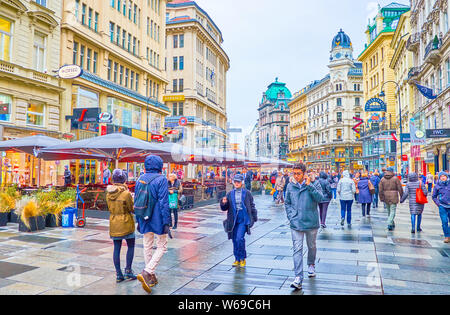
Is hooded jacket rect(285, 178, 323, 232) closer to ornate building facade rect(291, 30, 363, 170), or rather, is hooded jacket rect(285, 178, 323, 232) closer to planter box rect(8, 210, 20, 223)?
planter box rect(8, 210, 20, 223)

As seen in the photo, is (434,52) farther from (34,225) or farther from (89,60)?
(34,225)

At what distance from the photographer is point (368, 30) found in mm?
62156

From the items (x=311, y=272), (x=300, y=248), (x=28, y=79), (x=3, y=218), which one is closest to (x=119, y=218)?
(x=300, y=248)

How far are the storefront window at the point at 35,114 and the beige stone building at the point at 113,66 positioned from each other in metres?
1.81

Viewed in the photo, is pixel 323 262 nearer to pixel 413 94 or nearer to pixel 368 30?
pixel 413 94

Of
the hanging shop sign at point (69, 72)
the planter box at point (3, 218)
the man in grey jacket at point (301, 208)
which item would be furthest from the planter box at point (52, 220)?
the hanging shop sign at point (69, 72)

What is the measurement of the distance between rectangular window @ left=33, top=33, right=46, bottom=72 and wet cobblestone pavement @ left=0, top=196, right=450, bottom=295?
16.1m

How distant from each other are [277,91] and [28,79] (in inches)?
5002

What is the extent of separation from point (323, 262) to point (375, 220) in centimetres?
708

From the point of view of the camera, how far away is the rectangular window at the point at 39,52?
2317 centimetres

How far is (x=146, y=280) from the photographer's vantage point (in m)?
5.13

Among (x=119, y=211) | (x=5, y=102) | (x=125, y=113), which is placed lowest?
(x=119, y=211)

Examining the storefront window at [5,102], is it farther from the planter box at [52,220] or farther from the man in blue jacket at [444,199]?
the man in blue jacket at [444,199]

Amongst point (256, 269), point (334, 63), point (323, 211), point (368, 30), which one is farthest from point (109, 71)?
point (334, 63)
